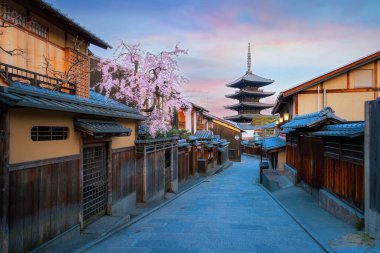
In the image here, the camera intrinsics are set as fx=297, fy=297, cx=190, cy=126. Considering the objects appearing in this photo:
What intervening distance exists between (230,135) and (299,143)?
3235 cm

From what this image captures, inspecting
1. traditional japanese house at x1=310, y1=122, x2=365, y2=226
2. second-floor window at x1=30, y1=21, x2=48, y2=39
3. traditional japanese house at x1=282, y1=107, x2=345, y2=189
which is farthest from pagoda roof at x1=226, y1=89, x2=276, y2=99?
second-floor window at x1=30, y1=21, x2=48, y2=39

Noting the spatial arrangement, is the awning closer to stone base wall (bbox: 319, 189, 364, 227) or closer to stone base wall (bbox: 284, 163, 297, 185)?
stone base wall (bbox: 319, 189, 364, 227)

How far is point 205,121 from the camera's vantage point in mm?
45531

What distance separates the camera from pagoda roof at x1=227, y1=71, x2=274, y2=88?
222ft

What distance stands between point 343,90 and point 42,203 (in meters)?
21.5

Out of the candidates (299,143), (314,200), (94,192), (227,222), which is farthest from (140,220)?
(299,143)

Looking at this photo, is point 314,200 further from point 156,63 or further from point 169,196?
point 156,63

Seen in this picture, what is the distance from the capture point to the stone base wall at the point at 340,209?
9.23 m

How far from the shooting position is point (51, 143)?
780cm

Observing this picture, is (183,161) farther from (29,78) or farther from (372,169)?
(372,169)

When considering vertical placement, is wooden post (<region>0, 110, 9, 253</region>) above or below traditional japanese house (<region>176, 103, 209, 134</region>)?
below

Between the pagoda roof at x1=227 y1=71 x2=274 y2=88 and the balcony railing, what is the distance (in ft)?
195

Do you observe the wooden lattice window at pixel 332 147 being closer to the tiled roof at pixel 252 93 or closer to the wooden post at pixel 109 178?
the wooden post at pixel 109 178

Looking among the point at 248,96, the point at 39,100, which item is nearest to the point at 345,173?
the point at 39,100
